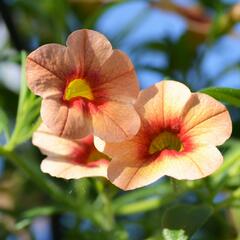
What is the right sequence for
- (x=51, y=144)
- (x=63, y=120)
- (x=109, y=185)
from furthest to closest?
1. (x=109, y=185)
2. (x=51, y=144)
3. (x=63, y=120)

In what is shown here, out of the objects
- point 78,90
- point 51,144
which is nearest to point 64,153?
point 51,144

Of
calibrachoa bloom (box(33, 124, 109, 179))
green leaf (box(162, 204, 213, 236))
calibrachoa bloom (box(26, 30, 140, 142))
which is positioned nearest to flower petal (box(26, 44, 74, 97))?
calibrachoa bloom (box(26, 30, 140, 142))

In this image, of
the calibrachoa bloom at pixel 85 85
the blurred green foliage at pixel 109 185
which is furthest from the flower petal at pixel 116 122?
the blurred green foliage at pixel 109 185

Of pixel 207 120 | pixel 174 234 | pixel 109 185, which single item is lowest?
pixel 109 185

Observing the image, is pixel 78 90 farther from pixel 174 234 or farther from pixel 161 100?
pixel 174 234

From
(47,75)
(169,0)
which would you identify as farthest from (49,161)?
(169,0)

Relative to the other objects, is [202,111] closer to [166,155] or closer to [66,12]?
[166,155]

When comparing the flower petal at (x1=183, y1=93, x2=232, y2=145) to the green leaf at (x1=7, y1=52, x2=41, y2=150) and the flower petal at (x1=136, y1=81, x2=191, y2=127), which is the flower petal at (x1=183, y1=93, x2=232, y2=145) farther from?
the green leaf at (x1=7, y1=52, x2=41, y2=150)
